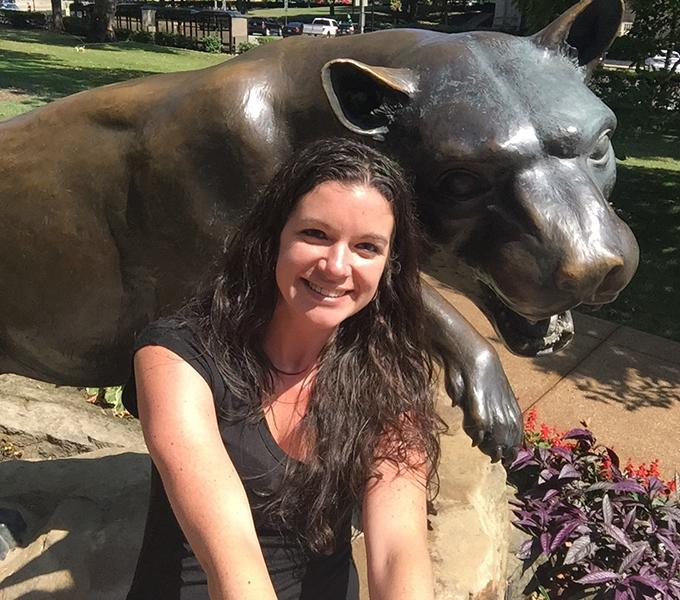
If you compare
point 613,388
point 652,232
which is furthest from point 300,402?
point 652,232

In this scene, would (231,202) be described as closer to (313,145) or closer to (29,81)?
(313,145)

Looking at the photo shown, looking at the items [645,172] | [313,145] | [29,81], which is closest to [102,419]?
[313,145]

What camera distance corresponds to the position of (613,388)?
5570 millimetres

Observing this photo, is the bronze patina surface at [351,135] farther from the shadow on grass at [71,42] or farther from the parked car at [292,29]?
the parked car at [292,29]

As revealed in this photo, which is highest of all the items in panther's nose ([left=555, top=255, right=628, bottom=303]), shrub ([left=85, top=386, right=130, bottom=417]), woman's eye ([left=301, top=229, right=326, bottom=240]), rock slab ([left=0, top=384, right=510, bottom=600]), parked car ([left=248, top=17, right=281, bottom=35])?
woman's eye ([left=301, top=229, right=326, bottom=240])

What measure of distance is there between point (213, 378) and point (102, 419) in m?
2.94

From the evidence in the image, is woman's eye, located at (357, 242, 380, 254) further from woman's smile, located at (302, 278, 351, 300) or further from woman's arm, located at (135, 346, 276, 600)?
woman's arm, located at (135, 346, 276, 600)

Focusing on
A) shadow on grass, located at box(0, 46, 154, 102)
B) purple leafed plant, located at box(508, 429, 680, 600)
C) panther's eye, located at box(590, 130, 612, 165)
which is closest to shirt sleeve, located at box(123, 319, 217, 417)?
panther's eye, located at box(590, 130, 612, 165)

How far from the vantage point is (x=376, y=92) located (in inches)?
68.0

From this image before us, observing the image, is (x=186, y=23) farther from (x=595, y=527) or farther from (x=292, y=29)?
(x=595, y=527)

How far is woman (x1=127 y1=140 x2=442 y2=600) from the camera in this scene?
1504 millimetres

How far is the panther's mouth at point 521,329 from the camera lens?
1.97 meters

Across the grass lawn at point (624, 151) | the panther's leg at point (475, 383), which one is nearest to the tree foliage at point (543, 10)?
the grass lawn at point (624, 151)

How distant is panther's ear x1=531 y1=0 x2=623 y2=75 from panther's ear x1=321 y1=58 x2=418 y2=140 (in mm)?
365
